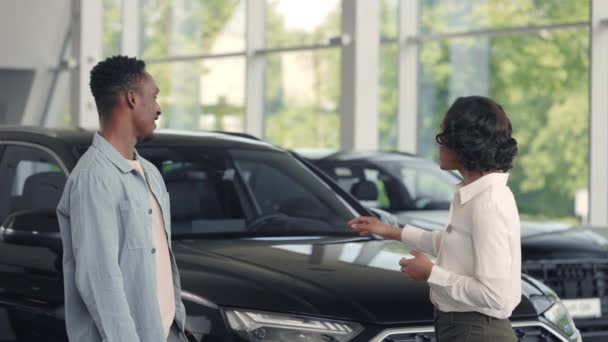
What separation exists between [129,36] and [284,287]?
19628 mm

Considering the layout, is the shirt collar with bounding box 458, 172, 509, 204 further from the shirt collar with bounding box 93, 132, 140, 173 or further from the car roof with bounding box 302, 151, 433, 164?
the car roof with bounding box 302, 151, 433, 164

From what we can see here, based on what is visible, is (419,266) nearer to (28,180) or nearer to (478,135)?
(478,135)

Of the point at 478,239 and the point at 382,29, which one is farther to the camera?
the point at 382,29

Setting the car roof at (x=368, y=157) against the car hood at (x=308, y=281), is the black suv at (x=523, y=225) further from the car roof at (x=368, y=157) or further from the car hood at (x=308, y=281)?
the car hood at (x=308, y=281)

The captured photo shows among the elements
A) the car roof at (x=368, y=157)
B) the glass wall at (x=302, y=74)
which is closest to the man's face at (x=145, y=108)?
the car roof at (x=368, y=157)

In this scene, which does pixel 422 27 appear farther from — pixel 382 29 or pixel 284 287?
pixel 284 287

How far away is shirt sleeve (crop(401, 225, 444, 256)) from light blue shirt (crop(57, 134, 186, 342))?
2.55 ft

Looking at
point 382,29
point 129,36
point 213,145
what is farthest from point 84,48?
point 213,145

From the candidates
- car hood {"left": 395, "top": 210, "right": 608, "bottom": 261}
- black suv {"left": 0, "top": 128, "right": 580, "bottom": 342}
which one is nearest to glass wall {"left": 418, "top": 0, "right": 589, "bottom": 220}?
car hood {"left": 395, "top": 210, "right": 608, "bottom": 261}

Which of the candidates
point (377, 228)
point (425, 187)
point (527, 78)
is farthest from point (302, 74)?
point (377, 228)

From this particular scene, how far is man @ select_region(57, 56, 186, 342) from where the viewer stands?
9.93 ft

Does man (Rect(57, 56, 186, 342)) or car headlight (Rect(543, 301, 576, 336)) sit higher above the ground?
man (Rect(57, 56, 186, 342))

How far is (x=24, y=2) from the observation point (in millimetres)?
24875

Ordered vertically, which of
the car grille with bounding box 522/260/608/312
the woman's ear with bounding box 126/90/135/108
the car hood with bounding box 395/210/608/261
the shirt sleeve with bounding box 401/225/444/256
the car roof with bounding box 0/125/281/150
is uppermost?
the woman's ear with bounding box 126/90/135/108
